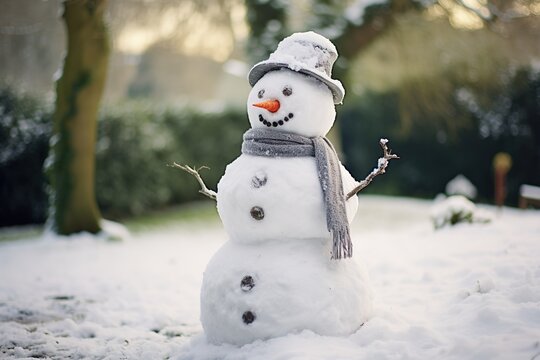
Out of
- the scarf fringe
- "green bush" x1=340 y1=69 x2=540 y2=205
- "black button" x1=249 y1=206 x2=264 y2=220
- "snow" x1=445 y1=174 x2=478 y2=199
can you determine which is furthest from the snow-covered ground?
"green bush" x1=340 y1=69 x2=540 y2=205

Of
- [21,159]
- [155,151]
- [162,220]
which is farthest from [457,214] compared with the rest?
[21,159]

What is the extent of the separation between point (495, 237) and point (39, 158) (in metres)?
8.69

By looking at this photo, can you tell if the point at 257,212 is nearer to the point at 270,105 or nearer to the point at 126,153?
the point at 270,105

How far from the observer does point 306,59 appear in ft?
12.0

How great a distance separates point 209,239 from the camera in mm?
9266

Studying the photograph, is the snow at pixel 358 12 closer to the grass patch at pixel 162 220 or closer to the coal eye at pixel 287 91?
the grass patch at pixel 162 220

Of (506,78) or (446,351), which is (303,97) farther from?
(506,78)

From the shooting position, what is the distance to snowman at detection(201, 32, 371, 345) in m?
3.40

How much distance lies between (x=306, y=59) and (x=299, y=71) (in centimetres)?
11

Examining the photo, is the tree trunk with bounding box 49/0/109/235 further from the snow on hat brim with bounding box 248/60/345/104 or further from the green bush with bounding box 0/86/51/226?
the snow on hat brim with bounding box 248/60/345/104

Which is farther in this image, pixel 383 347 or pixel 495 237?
pixel 495 237

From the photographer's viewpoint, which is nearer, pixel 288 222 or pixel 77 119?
pixel 288 222

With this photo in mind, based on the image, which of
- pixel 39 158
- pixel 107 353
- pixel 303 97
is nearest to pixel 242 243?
pixel 303 97

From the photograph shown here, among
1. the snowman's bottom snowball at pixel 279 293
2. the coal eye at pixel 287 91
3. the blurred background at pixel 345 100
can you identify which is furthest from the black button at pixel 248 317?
the blurred background at pixel 345 100
